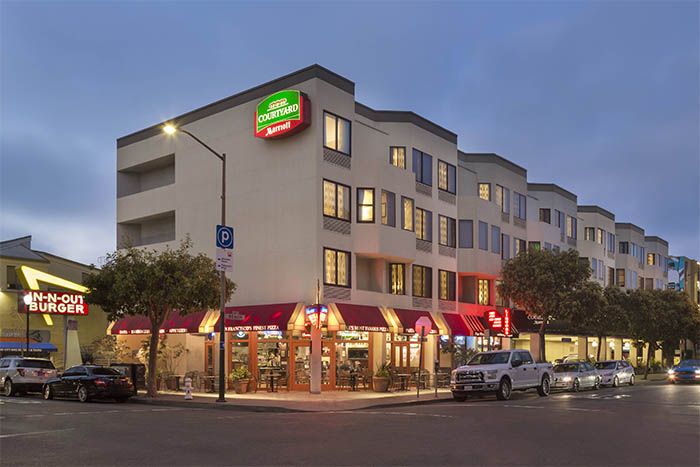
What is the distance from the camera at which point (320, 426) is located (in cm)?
1822

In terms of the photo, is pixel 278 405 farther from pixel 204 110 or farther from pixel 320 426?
pixel 204 110

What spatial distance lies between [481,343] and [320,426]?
3050 cm

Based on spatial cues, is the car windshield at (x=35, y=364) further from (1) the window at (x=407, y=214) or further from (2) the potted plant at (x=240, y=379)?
(1) the window at (x=407, y=214)

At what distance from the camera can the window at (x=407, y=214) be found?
127ft

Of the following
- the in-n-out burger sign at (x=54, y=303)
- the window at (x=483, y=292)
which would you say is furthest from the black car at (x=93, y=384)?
the window at (x=483, y=292)

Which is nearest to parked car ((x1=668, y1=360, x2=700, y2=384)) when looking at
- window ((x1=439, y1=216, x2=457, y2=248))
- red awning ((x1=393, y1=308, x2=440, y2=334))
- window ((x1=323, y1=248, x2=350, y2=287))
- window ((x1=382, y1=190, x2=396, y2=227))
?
window ((x1=439, y1=216, x2=457, y2=248))

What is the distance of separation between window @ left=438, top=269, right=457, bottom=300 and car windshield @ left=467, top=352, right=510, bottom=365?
11.8 m

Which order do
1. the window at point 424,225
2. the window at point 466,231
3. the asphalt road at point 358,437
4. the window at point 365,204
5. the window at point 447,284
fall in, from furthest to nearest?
the window at point 466,231 < the window at point 447,284 < the window at point 424,225 < the window at point 365,204 < the asphalt road at point 358,437

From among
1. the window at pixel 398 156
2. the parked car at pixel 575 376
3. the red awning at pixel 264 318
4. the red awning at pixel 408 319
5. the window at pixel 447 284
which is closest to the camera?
the red awning at pixel 264 318

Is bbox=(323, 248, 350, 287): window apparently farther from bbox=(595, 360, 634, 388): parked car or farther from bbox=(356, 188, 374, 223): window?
bbox=(595, 360, 634, 388): parked car

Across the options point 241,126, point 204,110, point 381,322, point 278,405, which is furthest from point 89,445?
point 204,110

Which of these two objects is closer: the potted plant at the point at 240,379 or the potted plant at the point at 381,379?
the potted plant at the point at 240,379

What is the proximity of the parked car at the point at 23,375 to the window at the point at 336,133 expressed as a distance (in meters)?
15.7

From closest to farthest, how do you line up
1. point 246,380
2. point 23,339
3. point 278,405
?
1. point 278,405
2. point 246,380
3. point 23,339
